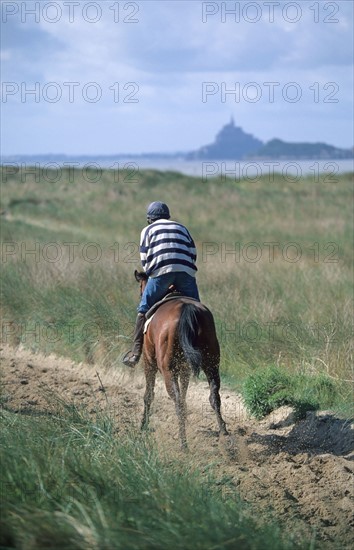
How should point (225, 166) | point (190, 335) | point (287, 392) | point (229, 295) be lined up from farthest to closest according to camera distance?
point (225, 166) < point (229, 295) < point (287, 392) < point (190, 335)

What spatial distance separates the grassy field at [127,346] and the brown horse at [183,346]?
1.48 m

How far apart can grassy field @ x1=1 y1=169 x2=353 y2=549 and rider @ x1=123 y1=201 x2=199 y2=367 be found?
1756mm

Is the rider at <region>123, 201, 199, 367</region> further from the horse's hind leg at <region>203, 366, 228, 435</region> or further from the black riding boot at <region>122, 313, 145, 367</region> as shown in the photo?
the horse's hind leg at <region>203, 366, 228, 435</region>

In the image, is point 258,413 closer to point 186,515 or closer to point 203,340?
point 203,340

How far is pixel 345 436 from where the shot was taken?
382 inches

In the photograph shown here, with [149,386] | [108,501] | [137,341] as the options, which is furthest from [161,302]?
[108,501]

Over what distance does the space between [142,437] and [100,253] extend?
44.1 ft

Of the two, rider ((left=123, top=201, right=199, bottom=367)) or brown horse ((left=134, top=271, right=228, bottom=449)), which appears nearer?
brown horse ((left=134, top=271, right=228, bottom=449))

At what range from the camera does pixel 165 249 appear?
986 cm

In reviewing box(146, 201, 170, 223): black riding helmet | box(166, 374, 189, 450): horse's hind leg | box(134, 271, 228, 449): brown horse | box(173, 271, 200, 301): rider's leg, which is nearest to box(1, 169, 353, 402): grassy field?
box(173, 271, 200, 301): rider's leg

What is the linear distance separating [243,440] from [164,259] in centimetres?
209

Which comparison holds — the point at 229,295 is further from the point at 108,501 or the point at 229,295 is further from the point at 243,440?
the point at 108,501

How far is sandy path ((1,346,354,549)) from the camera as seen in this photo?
7.10 metres

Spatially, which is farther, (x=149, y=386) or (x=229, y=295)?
(x=229, y=295)
